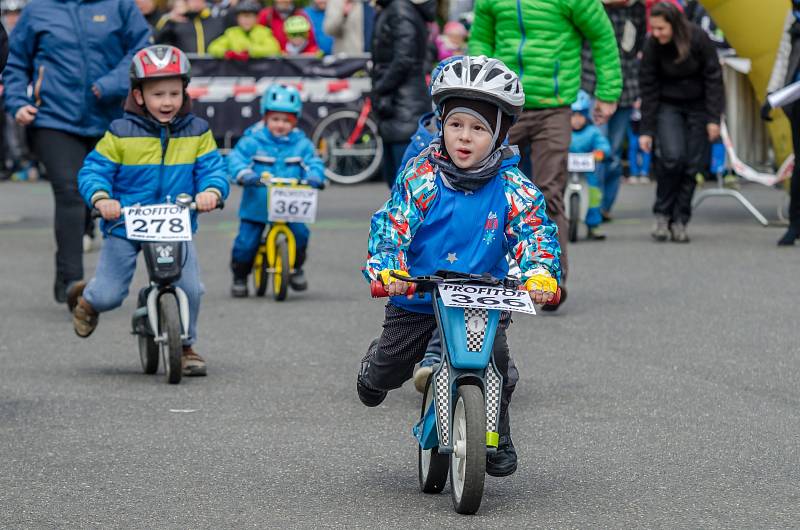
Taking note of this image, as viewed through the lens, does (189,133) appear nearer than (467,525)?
No

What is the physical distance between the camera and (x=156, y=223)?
28.1ft

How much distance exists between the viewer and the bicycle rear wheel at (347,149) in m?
21.7

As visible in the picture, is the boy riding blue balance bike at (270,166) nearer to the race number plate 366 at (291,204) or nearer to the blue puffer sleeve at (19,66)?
the race number plate 366 at (291,204)

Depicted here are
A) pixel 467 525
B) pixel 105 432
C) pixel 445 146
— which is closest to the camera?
pixel 467 525

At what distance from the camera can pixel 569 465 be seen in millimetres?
6629

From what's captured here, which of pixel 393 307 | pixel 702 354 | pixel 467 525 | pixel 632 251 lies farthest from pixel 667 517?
pixel 632 251

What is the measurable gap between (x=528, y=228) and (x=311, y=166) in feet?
21.1

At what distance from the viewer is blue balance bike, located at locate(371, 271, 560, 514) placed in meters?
5.65

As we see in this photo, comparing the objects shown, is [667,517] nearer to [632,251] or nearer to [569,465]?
[569,465]

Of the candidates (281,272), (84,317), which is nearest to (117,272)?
(84,317)

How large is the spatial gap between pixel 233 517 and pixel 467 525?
77 cm

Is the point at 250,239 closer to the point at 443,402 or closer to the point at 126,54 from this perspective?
the point at 126,54

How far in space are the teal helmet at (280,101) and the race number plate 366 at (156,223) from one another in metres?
3.66

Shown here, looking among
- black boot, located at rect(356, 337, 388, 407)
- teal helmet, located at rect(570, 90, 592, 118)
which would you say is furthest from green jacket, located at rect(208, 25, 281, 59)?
black boot, located at rect(356, 337, 388, 407)
